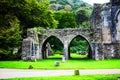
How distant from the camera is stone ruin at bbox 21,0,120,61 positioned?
147 ft

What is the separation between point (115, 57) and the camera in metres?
45.5

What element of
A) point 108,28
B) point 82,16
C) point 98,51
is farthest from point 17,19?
point 82,16

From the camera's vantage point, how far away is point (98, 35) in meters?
45.9

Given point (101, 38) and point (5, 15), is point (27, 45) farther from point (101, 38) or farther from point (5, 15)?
point (101, 38)

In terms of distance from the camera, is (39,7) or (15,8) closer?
(15,8)

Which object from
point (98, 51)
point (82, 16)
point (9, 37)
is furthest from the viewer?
point (82, 16)

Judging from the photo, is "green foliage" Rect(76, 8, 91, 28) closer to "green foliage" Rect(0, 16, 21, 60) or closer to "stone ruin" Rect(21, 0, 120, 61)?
"stone ruin" Rect(21, 0, 120, 61)

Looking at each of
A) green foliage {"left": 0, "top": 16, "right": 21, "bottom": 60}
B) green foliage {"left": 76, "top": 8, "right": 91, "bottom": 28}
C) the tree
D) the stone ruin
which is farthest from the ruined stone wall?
green foliage {"left": 76, "top": 8, "right": 91, "bottom": 28}

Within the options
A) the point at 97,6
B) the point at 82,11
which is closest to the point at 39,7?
the point at 97,6

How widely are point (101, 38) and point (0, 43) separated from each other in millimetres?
15814

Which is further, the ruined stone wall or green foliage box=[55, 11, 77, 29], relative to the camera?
green foliage box=[55, 11, 77, 29]

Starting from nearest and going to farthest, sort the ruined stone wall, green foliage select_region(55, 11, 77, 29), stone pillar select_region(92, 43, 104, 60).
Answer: stone pillar select_region(92, 43, 104, 60) < the ruined stone wall < green foliage select_region(55, 11, 77, 29)

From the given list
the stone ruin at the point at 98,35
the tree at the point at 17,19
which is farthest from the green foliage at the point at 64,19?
the stone ruin at the point at 98,35

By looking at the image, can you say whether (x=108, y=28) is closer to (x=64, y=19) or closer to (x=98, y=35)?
(x=98, y=35)
